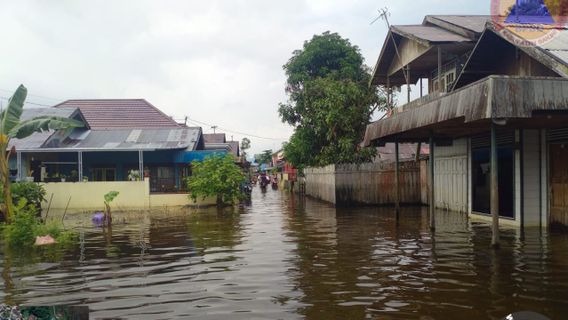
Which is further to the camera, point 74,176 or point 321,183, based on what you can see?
point 74,176

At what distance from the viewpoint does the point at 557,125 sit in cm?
1276

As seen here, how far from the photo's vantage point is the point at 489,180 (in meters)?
15.6

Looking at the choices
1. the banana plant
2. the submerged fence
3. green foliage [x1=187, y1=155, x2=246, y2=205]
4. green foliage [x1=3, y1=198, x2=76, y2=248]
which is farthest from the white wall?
the banana plant

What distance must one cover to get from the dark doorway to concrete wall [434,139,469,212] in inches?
33.0

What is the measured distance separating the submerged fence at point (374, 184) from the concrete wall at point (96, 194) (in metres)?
9.74

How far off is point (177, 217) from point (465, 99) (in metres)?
14.1

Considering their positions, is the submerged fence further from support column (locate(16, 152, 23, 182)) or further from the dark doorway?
support column (locate(16, 152, 23, 182))

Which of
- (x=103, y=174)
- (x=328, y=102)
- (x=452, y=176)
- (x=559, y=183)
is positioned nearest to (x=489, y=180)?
(x=559, y=183)

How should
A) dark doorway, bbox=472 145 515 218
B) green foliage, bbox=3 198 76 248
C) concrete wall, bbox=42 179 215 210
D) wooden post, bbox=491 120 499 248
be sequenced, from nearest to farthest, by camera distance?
wooden post, bbox=491 120 499 248 < green foliage, bbox=3 198 76 248 < dark doorway, bbox=472 145 515 218 < concrete wall, bbox=42 179 215 210

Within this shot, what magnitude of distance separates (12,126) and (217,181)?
10.9m

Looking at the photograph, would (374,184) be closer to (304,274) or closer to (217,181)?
(217,181)

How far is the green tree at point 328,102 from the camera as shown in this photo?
25.4 m

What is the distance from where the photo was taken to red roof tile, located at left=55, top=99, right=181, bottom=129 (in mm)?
39719

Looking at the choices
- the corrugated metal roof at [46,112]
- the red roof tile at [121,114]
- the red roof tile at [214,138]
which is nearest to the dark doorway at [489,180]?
the corrugated metal roof at [46,112]
